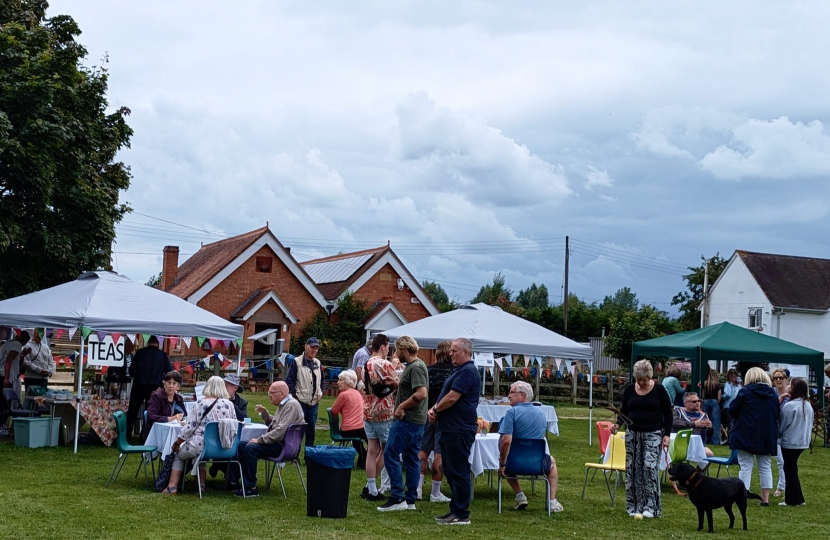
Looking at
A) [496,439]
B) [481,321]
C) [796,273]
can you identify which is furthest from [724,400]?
[796,273]

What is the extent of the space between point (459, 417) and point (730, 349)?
1169cm

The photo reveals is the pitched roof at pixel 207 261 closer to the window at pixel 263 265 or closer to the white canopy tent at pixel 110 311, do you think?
the window at pixel 263 265

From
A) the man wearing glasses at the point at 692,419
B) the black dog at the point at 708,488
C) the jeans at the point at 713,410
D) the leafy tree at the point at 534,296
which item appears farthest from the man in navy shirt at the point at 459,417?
the leafy tree at the point at 534,296

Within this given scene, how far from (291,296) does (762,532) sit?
28018mm

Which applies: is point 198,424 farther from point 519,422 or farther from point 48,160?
point 48,160

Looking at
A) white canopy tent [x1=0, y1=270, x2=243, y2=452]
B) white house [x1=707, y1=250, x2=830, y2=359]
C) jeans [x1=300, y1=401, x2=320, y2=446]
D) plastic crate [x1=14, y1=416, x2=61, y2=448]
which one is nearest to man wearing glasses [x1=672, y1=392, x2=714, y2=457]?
jeans [x1=300, y1=401, x2=320, y2=446]

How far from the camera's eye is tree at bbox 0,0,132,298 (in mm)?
17406

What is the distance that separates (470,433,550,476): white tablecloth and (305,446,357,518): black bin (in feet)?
6.00

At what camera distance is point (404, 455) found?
9641mm

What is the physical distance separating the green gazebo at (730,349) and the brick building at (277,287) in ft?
59.8

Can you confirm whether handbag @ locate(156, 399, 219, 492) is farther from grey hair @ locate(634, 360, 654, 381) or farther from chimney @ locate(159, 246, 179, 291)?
chimney @ locate(159, 246, 179, 291)

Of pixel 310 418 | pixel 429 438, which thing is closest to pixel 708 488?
pixel 429 438

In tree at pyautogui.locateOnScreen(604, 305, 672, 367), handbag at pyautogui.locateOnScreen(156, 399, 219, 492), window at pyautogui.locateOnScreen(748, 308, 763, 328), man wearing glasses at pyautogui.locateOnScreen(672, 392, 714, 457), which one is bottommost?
handbag at pyautogui.locateOnScreen(156, 399, 219, 492)

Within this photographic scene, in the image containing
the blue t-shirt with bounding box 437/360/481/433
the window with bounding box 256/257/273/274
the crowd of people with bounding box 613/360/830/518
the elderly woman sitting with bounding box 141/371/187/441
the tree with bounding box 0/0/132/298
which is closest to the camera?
the blue t-shirt with bounding box 437/360/481/433
